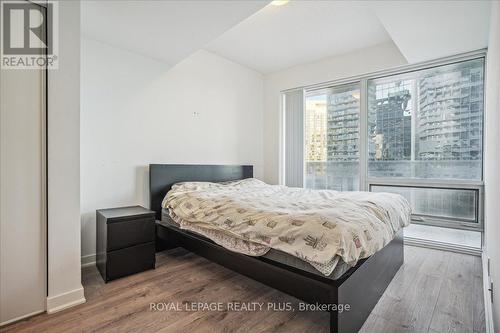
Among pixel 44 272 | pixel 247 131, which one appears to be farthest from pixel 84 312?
pixel 247 131

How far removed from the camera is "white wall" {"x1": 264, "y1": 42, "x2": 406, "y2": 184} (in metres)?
3.47

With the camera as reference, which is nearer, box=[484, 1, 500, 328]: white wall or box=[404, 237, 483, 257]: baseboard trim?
box=[484, 1, 500, 328]: white wall

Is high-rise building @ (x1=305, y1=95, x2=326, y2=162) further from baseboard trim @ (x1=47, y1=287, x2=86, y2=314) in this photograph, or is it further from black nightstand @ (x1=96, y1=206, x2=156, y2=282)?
baseboard trim @ (x1=47, y1=287, x2=86, y2=314)

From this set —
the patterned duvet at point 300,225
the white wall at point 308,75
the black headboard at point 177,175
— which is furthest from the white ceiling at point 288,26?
the patterned duvet at point 300,225

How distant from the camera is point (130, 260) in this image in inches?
90.4

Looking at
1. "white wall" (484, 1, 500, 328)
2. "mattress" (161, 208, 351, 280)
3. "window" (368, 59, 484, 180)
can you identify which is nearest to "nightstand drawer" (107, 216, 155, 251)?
"mattress" (161, 208, 351, 280)

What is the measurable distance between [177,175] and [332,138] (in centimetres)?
259

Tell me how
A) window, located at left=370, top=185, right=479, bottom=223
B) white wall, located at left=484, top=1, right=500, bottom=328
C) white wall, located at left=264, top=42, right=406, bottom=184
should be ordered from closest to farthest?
1. white wall, located at left=484, top=1, right=500, bottom=328
2. window, located at left=370, top=185, right=479, bottom=223
3. white wall, located at left=264, top=42, right=406, bottom=184

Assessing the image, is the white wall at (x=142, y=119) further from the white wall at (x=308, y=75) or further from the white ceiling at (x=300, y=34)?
the white wall at (x=308, y=75)

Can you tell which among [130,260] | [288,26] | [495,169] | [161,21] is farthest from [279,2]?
[130,260]

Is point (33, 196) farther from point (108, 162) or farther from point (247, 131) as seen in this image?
point (247, 131)

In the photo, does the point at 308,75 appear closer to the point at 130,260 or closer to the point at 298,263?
the point at 298,263

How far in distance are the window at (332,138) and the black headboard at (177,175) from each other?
143cm

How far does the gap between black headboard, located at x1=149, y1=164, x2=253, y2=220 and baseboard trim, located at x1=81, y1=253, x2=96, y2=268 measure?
0.75 m
